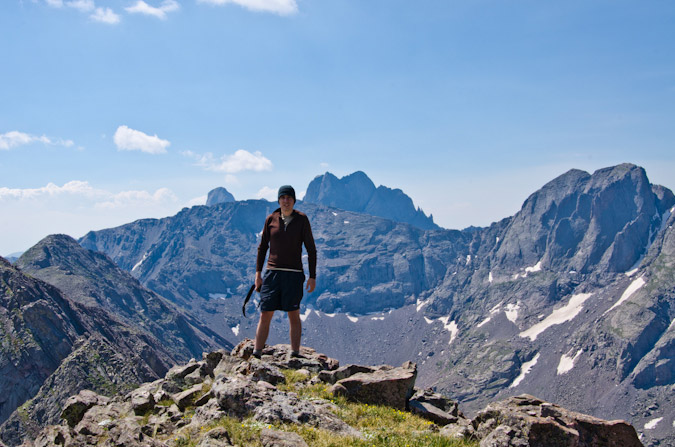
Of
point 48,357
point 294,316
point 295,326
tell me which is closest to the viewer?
point 294,316

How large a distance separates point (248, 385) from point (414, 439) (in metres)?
4.49

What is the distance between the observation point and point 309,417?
10.9 metres

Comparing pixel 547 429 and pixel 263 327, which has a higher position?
pixel 263 327

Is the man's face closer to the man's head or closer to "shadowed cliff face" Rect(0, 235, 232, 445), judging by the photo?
the man's head

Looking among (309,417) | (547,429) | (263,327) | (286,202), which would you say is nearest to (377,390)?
(309,417)

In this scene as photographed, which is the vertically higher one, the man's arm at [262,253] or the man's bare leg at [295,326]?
the man's arm at [262,253]

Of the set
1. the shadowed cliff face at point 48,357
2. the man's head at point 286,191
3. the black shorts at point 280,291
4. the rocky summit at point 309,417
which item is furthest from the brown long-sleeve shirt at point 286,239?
the shadowed cliff face at point 48,357

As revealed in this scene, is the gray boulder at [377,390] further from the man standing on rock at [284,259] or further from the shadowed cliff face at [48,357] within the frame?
the shadowed cliff face at [48,357]

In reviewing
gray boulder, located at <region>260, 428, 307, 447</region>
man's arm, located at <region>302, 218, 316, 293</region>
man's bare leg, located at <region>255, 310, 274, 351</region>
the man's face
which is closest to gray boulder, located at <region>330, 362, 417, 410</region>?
man's arm, located at <region>302, 218, 316, 293</region>

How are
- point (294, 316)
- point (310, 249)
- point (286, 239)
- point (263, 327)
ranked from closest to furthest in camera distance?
point (286, 239), point (294, 316), point (310, 249), point (263, 327)

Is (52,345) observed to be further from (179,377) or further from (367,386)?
(367,386)

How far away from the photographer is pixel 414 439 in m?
9.95

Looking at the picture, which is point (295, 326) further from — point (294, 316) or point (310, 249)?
point (310, 249)

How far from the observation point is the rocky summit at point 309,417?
9.66 metres
